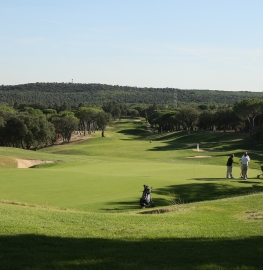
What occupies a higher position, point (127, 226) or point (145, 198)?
point (127, 226)

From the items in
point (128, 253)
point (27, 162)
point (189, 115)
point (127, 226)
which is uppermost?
point (189, 115)

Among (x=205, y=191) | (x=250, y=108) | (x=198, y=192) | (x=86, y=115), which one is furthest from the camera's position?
(x=86, y=115)

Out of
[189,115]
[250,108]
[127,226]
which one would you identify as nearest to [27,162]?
[127,226]

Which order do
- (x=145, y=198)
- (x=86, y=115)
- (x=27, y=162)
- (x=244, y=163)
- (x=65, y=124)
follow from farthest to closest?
(x=86, y=115) → (x=65, y=124) → (x=27, y=162) → (x=244, y=163) → (x=145, y=198)

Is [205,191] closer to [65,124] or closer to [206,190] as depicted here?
[206,190]

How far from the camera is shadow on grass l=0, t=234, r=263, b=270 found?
9031mm

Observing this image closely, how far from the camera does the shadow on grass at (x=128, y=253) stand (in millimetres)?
9031

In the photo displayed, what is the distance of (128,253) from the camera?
10.3m

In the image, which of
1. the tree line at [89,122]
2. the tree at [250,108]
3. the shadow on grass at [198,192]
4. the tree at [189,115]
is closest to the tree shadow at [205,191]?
the shadow on grass at [198,192]

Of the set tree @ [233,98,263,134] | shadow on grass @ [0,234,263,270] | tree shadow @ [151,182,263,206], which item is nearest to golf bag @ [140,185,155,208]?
tree shadow @ [151,182,263,206]

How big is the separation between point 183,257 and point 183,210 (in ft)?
28.3

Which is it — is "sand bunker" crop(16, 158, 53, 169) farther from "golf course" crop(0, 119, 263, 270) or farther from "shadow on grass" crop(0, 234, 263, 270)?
"shadow on grass" crop(0, 234, 263, 270)

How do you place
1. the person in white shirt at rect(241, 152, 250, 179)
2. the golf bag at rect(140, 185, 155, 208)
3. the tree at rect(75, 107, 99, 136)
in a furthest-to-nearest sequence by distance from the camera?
the tree at rect(75, 107, 99, 136)
the person in white shirt at rect(241, 152, 250, 179)
the golf bag at rect(140, 185, 155, 208)

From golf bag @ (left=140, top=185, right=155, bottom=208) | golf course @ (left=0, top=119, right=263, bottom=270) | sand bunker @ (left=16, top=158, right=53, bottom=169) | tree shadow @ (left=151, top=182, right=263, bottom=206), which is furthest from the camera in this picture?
sand bunker @ (left=16, top=158, right=53, bottom=169)
